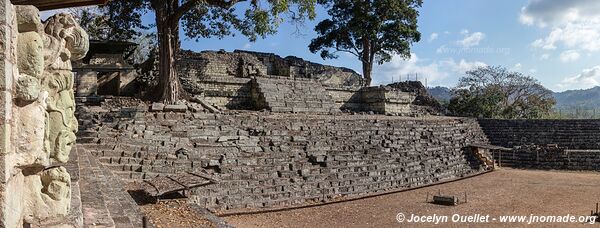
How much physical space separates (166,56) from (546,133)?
1911cm

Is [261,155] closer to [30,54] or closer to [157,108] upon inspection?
[157,108]

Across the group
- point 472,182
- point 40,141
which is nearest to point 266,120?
point 472,182

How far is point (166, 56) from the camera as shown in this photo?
14.7m

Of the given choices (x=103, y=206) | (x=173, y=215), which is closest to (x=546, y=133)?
(x=173, y=215)

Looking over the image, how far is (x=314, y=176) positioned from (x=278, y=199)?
1.59m

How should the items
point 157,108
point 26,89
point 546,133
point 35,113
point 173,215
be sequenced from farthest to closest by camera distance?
point 546,133 → point 157,108 → point 173,215 → point 35,113 → point 26,89

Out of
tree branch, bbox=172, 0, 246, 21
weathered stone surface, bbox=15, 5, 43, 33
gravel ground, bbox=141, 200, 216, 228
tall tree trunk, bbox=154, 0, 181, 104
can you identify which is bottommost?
gravel ground, bbox=141, 200, 216, 228

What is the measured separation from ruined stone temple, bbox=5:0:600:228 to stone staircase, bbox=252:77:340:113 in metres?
0.08

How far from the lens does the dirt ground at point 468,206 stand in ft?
29.8

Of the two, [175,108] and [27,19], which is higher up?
[27,19]

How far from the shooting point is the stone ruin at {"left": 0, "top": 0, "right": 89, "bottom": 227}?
196 cm

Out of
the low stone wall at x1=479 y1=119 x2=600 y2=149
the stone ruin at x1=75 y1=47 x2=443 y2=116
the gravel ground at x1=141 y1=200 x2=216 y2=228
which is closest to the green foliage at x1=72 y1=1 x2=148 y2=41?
the stone ruin at x1=75 y1=47 x2=443 y2=116

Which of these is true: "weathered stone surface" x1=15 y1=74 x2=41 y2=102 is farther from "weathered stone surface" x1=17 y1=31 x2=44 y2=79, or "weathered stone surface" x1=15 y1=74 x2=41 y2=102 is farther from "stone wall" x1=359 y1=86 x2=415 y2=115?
"stone wall" x1=359 y1=86 x2=415 y2=115

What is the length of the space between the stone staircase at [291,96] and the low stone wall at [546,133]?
9011mm
